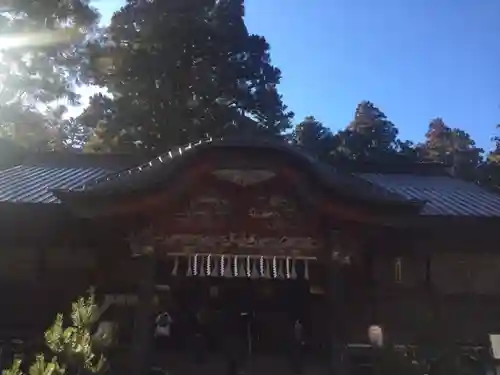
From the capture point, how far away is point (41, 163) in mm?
16859

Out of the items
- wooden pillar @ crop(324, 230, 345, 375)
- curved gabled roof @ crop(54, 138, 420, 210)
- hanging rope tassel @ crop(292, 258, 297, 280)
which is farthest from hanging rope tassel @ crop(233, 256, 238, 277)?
curved gabled roof @ crop(54, 138, 420, 210)

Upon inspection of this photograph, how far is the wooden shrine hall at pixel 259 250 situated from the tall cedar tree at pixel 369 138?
24.4 metres

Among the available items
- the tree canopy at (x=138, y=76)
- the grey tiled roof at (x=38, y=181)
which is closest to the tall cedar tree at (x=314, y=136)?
the tree canopy at (x=138, y=76)

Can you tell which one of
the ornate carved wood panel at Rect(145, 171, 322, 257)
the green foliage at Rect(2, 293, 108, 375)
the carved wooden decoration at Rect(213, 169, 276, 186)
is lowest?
the green foliage at Rect(2, 293, 108, 375)

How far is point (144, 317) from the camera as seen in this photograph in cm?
987

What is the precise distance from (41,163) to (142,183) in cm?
787

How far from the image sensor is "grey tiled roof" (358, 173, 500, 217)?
11945 mm

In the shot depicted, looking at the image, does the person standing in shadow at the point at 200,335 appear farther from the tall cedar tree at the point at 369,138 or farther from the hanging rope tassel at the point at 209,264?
the tall cedar tree at the point at 369,138

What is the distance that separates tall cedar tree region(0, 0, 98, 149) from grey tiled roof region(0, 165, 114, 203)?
1198 centimetres

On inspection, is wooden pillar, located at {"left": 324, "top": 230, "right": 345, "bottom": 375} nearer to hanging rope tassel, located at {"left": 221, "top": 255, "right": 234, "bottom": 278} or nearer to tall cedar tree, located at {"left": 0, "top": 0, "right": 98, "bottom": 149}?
hanging rope tassel, located at {"left": 221, "top": 255, "right": 234, "bottom": 278}

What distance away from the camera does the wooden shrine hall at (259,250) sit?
10.2 metres

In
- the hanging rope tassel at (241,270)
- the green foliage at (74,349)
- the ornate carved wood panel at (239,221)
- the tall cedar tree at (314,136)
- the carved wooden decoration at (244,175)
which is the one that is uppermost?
the tall cedar tree at (314,136)

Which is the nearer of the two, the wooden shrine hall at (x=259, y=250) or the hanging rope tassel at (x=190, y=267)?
the wooden shrine hall at (x=259, y=250)

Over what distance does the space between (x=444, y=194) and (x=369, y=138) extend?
2719 cm
